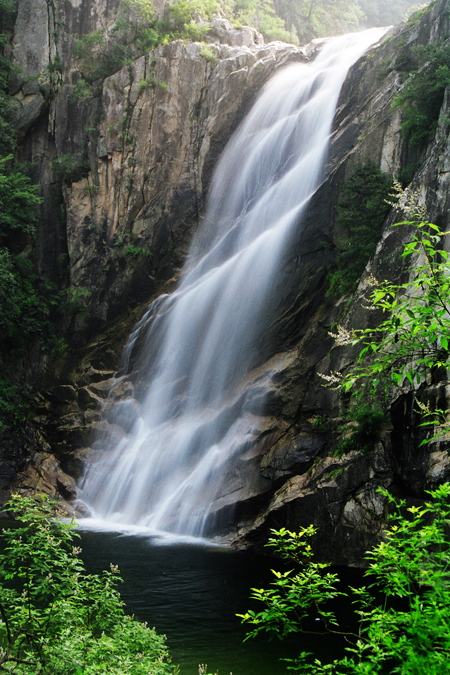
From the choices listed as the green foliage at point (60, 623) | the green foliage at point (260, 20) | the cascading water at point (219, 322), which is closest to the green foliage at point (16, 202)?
the cascading water at point (219, 322)

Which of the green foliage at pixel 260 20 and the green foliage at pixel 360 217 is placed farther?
the green foliage at pixel 260 20

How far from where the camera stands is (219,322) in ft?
67.2

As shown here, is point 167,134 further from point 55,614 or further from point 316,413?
point 55,614

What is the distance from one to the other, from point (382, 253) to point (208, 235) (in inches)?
451

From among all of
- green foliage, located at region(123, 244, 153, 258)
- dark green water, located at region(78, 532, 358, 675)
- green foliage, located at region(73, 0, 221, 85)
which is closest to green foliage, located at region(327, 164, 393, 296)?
dark green water, located at region(78, 532, 358, 675)

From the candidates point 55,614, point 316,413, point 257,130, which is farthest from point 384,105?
point 55,614

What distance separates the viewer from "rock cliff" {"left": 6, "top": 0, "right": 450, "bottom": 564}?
13.4 metres

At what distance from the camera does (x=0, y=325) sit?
24.4 m

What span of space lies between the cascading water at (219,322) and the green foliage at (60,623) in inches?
442

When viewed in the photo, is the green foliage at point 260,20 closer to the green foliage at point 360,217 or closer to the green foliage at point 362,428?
the green foliage at point 360,217

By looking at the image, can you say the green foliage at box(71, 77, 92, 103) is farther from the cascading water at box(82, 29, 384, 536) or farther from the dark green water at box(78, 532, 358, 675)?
the dark green water at box(78, 532, 358, 675)

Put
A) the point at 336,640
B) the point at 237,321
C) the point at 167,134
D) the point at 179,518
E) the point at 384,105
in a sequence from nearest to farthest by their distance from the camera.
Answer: the point at 336,640
the point at 179,518
the point at 384,105
the point at 237,321
the point at 167,134

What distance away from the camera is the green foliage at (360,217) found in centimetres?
1616

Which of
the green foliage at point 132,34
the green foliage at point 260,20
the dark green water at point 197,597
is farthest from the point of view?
the green foliage at point 260,20
